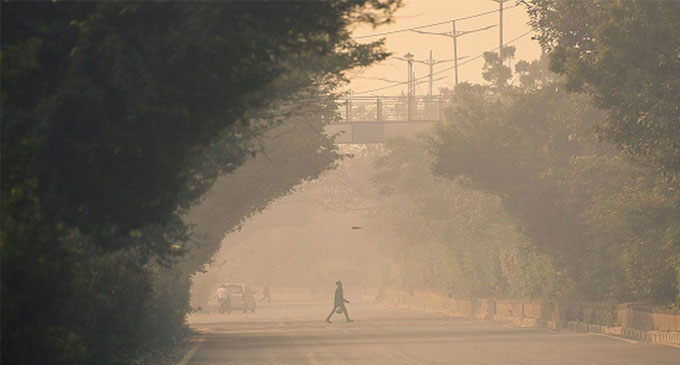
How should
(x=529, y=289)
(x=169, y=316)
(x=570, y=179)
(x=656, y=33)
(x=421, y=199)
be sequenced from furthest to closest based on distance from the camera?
1. (x=421, y=199)
2. (x=529, y=289)
3. (x=570, y=179)
4. (x=169, y=316)
5. (x=656, y=33)

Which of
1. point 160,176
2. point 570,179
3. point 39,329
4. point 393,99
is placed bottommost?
point 39,329

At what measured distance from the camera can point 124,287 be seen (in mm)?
21078

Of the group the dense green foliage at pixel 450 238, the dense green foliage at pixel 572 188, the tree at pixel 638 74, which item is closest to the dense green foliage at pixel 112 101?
the tree at pixel 638 74

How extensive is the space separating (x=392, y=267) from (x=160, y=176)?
3630 inches

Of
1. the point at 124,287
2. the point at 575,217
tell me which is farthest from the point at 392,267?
the point at 124,287

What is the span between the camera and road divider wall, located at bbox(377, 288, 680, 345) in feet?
108

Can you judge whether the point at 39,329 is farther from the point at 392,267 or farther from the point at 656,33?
the point at 392,267

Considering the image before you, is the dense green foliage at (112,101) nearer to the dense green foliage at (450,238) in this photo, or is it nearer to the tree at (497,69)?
the dense green foliage at (450,238)

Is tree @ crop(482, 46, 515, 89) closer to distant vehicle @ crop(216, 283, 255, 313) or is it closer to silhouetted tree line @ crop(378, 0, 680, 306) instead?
silhouetted tree line @ crop(378, 0, 680, 306)

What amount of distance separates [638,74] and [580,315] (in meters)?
14.4

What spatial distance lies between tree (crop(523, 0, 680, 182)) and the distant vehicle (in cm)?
5167

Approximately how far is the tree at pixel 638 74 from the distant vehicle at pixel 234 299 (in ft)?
170

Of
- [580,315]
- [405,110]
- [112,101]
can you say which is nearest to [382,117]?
[405,110]

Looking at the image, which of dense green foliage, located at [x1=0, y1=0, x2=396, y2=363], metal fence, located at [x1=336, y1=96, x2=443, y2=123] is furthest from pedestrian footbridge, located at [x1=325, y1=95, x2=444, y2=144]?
dense green foliage, located at [x1=0, y1=0, x2=396, y2=363]
